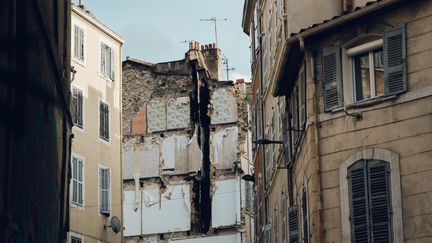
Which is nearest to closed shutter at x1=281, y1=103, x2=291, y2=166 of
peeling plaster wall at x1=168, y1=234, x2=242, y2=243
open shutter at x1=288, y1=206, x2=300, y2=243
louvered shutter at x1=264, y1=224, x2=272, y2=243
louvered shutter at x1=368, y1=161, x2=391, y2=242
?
open shutter at x1=288, y1=206, x2=300, y2=243

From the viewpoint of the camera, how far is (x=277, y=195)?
1346 inches

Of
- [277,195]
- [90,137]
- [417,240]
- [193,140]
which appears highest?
[193,140]

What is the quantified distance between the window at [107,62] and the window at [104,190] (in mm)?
3643

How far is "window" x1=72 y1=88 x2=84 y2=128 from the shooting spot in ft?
128

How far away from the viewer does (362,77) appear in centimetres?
2461

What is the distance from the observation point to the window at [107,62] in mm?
42344

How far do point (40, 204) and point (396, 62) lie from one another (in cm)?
812

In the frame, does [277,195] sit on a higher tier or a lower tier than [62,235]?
higher

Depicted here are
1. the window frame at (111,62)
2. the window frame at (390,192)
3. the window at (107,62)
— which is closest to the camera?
the window frame at (390,192)

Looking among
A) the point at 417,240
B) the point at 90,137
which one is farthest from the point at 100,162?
the point at 417,240

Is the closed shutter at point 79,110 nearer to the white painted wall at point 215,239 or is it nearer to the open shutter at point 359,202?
the open shutter at point 359,202

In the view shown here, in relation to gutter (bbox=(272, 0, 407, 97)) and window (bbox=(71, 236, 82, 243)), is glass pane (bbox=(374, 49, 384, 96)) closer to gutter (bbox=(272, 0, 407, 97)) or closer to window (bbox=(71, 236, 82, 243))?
gutter (bbox=(272, 0, 407, 97))

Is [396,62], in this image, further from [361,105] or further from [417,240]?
[417,240]

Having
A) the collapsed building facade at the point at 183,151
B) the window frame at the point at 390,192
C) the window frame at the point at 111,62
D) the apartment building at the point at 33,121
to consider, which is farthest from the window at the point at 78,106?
the collapsed building facade at the point at 183,151
